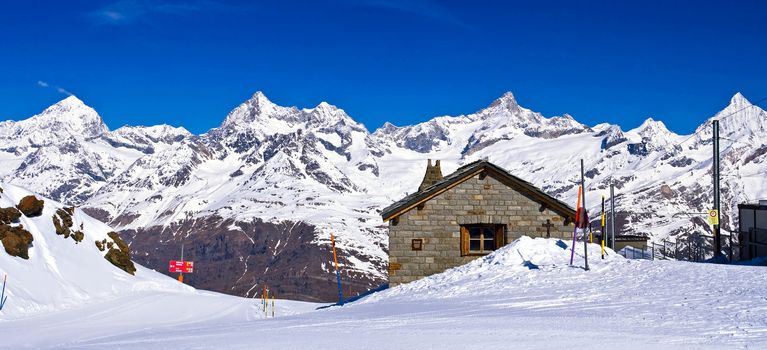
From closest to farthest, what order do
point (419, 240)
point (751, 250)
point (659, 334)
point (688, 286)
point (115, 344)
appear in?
1. point (659, 334)
2. point (115, 344)
3. point (688, 286)
4. point (419, 240)
5. point (751, 250)

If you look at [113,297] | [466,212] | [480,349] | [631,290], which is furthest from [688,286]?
[113,297]

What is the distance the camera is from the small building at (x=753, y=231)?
103ft

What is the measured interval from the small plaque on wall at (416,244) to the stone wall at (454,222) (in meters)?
0.11

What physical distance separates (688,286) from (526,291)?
12.8ft

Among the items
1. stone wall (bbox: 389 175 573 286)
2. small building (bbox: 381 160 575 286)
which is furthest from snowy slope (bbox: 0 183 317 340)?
small building (bbox: 381 160 575 286)

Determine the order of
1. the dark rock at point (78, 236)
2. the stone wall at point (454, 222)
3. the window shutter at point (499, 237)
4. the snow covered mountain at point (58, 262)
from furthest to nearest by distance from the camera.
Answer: the dark rock at point (78, 236) → the snow covered mountain at point (58, 262) → the window shutter at point (499, 237) → the stone wall at point (454, 222)

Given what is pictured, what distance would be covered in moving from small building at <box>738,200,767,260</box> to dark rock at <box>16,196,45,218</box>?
32.7 metres

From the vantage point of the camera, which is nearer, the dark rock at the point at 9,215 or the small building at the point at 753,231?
the small building at the point at 753,231

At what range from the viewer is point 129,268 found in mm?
39469

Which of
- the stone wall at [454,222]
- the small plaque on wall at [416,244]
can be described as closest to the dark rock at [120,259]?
the stone wall at [454,222]

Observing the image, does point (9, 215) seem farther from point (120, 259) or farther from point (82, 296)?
point (120, 259)

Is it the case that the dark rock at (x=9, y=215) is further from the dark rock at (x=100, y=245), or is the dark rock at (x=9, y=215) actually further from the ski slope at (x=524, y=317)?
the ski slope at (x=524, y=317)

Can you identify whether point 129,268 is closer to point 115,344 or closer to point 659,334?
point 115,344

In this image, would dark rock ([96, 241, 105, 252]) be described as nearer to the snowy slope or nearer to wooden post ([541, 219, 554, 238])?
the snowy slope
